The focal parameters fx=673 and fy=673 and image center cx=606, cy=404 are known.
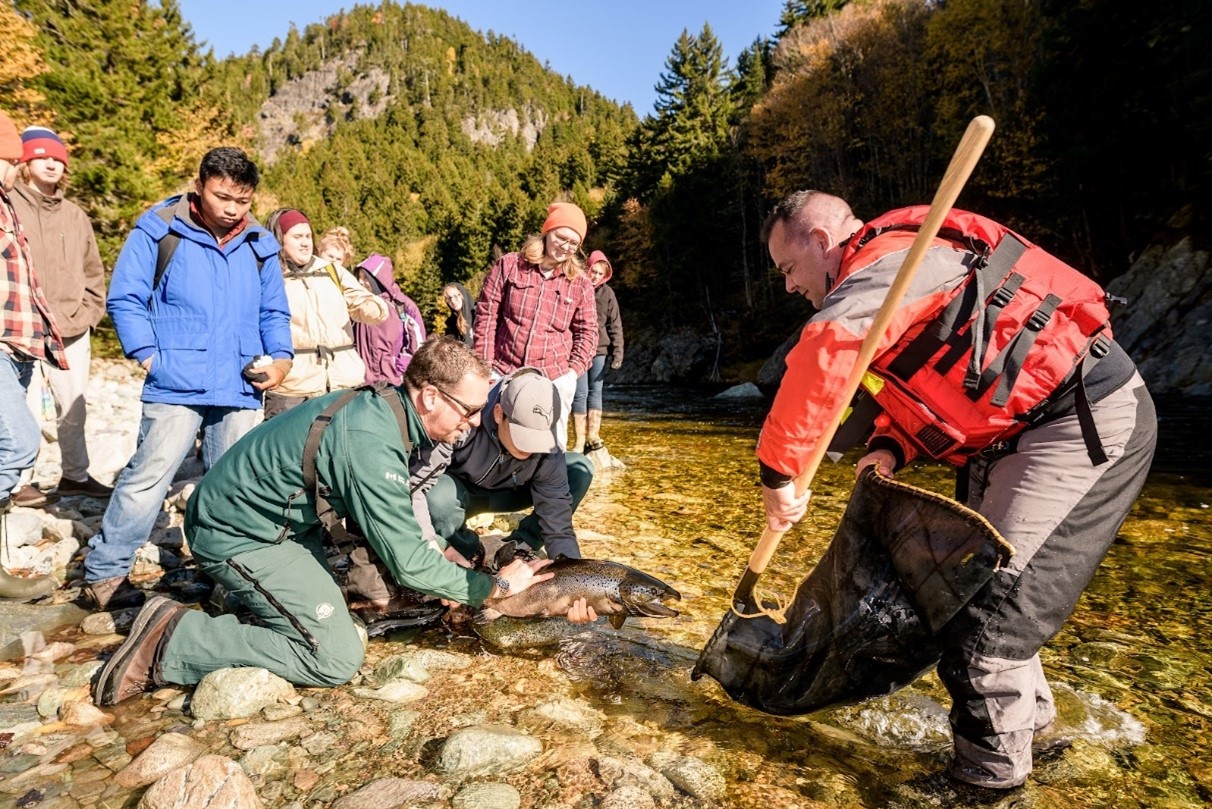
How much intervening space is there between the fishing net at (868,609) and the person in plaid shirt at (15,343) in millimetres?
3857

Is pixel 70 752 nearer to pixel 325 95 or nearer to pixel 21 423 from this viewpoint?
pixel 21 423

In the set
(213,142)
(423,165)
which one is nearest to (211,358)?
(213,142)

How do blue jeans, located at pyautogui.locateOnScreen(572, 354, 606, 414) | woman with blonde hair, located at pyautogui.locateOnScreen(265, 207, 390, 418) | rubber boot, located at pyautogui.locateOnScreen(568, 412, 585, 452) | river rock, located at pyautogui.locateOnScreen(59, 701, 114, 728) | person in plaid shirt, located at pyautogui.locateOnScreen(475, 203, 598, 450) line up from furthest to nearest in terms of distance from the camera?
rubber boot, located at pyautogui.locateOnScreen(568, 412, 585, 452), blue jeans, located at pyautogui.locateOnScreen(572, 354, 606, 414), person in plaid shirt, located at pyautogui.locateOnScreen(475, 203, 598, 450), woman with blonde hair, located at pyautogui.locateOnScreen(265, 207, 390, 418), river rock, located at pyautogui.locateOnScreen(59, 701, 114, 728)

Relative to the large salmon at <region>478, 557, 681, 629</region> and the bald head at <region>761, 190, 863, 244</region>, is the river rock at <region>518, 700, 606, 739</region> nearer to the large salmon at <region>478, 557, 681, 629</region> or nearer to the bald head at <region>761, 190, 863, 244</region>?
the large salmon at <region>478, 557, 681, 629</region>

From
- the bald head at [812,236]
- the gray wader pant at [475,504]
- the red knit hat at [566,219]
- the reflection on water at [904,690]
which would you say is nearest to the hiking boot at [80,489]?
the gray wader pant at [475,504]

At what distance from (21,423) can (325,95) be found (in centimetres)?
20739

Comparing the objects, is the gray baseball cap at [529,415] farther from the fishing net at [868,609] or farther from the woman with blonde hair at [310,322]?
the woman with blonde hair at [310,322]

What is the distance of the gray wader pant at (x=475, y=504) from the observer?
160 inches

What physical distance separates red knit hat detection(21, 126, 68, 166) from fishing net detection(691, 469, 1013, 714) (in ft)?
19.1

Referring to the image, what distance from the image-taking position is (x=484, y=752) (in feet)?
7.97

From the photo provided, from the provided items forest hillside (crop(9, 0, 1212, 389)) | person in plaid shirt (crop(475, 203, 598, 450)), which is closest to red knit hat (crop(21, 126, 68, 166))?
person in plaid shirt (crop(475, 203, 598, 450))

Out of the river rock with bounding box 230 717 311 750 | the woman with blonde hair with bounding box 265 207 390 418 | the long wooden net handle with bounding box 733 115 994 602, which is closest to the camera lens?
the long wooden net handle with bounding box 733 115 994 602

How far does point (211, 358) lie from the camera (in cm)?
379

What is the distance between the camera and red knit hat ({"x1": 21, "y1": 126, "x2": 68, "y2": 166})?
494 centimetres
